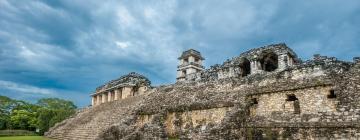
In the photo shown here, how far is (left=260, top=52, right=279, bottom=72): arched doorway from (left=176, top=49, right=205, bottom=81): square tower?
8.40m

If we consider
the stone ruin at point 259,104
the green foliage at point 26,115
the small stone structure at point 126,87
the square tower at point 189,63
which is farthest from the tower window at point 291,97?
the green foliage at point 26,115

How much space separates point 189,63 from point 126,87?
20.2 feet

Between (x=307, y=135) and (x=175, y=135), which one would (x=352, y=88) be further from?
(x=175, y=135)

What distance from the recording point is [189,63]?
84.8 feet

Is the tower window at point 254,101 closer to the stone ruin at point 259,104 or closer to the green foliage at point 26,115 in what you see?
the stone ruin at point 259,104

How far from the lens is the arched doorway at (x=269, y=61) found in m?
16.3

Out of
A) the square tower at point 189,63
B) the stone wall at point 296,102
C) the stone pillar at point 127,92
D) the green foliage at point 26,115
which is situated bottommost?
the green foliage at point 26,115

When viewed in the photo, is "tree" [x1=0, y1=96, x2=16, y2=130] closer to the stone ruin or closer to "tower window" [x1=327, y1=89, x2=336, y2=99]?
the stone ruin

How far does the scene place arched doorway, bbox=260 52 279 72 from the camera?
641 inches

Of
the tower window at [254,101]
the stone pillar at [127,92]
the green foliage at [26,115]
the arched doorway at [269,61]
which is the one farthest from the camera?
the green foliage at [26,115]

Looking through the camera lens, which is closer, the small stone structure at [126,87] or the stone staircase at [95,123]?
the stone staircase at [95,123]

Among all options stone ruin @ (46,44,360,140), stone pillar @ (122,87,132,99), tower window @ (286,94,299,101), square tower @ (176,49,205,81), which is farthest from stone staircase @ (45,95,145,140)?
tower window @ (286,94,299,101)

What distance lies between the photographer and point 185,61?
27.1m

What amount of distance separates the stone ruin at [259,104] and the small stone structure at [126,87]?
18.1ft
